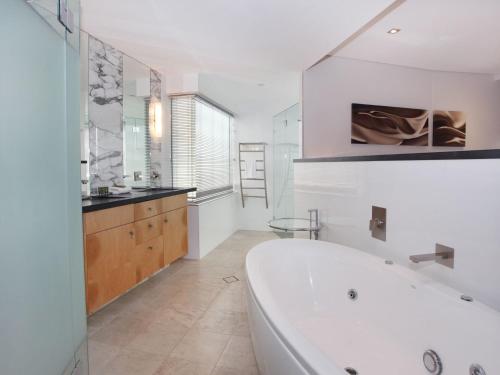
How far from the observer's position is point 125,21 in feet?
7.09

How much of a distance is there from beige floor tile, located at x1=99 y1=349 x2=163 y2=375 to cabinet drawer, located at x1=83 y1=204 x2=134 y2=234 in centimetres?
81

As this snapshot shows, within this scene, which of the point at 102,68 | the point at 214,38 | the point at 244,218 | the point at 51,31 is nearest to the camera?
the point at 51,31

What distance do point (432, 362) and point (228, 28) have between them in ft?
Result: 8.10

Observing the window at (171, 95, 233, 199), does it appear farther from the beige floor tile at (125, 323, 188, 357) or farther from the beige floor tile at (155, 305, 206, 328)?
the beige floor tile at (125, 323, 188, 357)

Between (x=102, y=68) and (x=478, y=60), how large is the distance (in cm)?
409

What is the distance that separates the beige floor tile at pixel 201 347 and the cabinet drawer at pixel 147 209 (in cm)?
106

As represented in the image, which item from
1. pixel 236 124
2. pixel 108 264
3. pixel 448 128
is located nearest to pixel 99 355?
pixel 108 264

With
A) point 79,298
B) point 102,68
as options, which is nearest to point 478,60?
point 102,68

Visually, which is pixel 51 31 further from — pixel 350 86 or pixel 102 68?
pixel 350 86

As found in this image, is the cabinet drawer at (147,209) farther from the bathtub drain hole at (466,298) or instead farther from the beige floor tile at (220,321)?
the bathtub drain hole at (466,298)

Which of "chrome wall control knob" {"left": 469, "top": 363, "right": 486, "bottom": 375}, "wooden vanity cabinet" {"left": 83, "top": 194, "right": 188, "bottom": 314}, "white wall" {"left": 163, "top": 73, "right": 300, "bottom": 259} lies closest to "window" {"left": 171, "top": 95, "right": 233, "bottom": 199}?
"white wall" {"left": 163, "top": 73, "right": 300, "bottom": 259}

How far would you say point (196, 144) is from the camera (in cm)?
378

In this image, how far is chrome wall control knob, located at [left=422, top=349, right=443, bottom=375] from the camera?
1218 millimetres

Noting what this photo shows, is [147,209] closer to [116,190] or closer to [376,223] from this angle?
[116,190]
